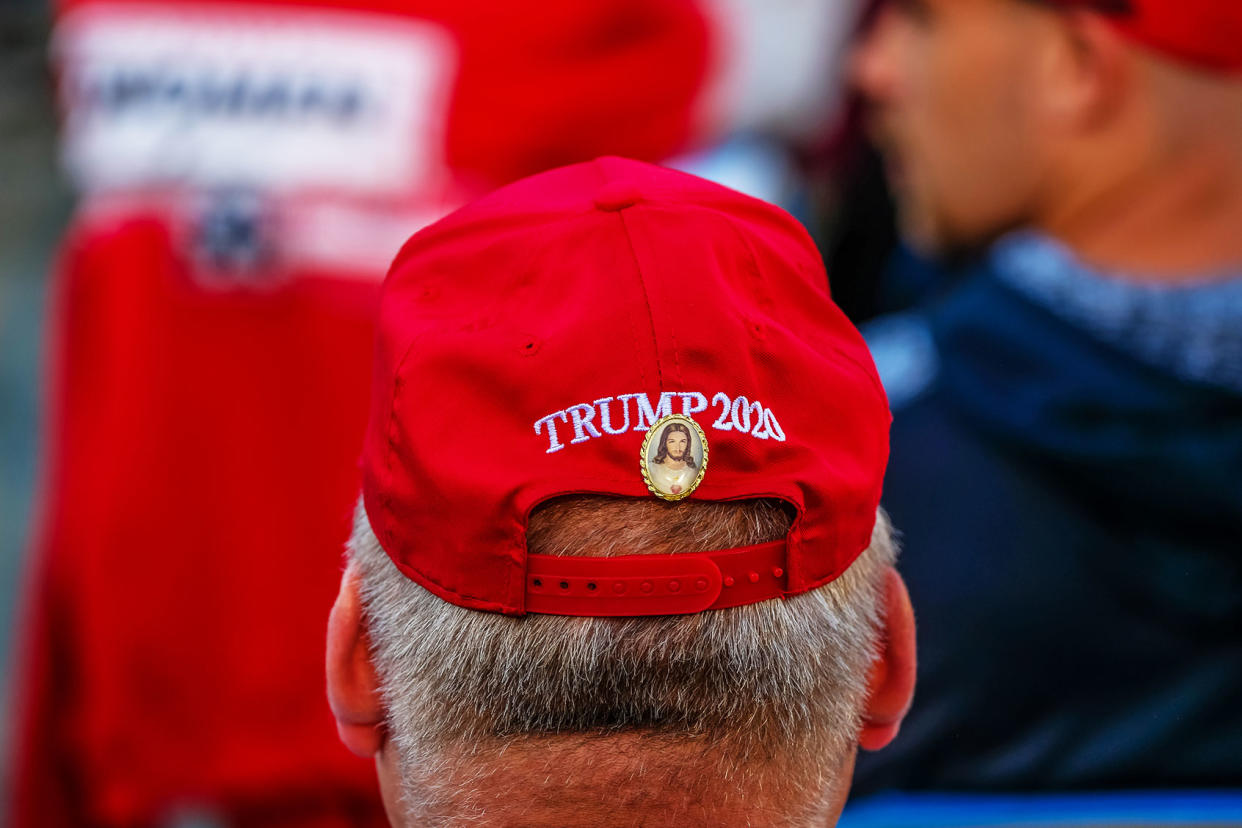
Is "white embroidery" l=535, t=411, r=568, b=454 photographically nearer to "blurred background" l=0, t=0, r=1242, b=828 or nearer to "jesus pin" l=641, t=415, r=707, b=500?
"jesus pin" l=641, t=415, r=707, b=500

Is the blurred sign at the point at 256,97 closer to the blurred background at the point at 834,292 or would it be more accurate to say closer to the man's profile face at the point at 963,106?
the blurred background at the point at 834,292

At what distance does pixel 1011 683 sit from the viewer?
4.38 ft

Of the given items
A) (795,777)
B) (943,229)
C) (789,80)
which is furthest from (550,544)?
(789,80)

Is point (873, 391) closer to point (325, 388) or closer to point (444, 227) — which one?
point (444, 227)

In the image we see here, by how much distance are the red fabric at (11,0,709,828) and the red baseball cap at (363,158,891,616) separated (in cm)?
107

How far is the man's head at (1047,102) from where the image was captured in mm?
1266

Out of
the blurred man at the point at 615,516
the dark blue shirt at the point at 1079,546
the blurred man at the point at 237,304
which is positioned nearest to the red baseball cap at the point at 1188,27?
the dark blue shirt at the point at 1079,546

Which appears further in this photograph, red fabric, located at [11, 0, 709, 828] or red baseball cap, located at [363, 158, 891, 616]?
red fabric, located at [11, 0, 709, 828]

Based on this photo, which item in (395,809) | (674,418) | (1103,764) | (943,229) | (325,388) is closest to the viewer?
(674,418)

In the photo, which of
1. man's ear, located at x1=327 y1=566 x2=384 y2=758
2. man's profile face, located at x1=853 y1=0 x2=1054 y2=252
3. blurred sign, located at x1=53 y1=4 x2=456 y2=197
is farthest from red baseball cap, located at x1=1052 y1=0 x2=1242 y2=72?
man's ear, located at x1=327 y1=566 x2=384 y2=758

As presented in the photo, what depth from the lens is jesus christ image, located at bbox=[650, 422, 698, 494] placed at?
0.60m

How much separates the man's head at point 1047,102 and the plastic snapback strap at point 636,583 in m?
0.90

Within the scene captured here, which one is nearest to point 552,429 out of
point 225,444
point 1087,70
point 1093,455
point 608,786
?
point 608,786

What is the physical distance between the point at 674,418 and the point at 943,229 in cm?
109
